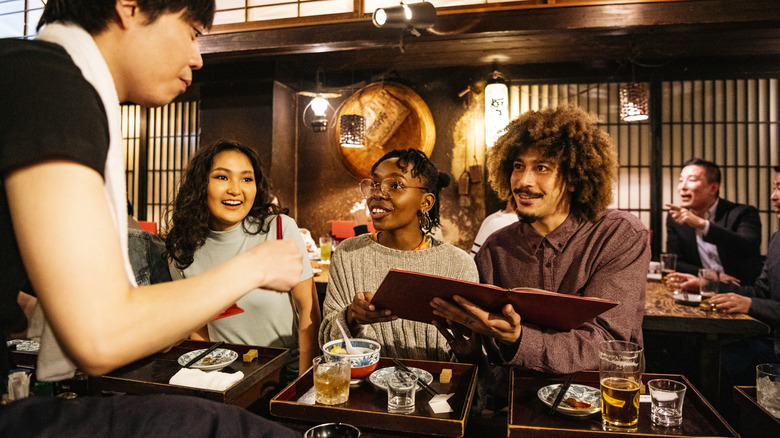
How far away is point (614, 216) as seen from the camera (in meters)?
2.33

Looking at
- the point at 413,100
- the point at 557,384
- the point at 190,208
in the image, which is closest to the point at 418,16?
the point at 413,100

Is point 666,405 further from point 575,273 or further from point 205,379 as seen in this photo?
point 205,379

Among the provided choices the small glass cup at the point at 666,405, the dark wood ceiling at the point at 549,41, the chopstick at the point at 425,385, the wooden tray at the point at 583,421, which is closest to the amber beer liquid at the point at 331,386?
the chopstick at the point at 425,385

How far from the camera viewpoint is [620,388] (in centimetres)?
145

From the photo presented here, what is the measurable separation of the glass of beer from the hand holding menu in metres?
0.15

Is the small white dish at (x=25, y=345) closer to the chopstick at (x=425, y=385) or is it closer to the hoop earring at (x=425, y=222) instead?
the chopstick at (x=425, y=385)

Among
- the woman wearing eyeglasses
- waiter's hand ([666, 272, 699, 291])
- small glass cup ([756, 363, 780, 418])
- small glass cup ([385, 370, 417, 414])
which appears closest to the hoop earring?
the woman wearing eyeglasses

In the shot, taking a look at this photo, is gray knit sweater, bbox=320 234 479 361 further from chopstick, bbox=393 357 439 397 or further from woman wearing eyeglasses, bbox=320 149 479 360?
chopstick, bbox=393 357 439 397

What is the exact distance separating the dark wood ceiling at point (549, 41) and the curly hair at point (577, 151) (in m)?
2.58

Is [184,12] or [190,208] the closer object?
[184,12]

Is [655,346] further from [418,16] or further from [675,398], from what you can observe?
[418,16]

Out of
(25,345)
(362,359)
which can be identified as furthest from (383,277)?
(25,345)

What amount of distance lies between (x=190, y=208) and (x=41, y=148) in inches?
77.9

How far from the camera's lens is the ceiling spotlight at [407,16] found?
15.0 feet
